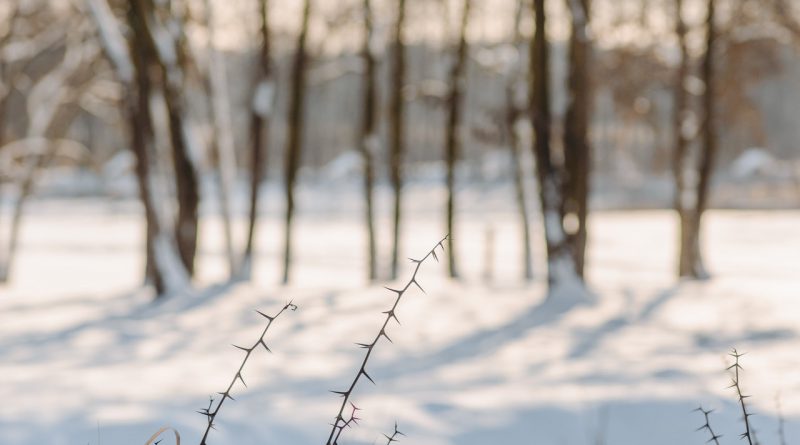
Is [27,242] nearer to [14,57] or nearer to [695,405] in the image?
[14,57]

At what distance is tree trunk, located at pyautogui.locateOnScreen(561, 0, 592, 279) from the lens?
9188mm

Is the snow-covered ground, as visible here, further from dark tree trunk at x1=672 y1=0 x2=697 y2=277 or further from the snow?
the snow

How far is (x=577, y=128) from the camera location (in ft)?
30.2

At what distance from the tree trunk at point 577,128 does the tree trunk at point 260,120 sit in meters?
5.13

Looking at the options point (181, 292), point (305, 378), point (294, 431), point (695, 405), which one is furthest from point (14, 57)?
point (695, 405)

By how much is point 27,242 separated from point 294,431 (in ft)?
85.4

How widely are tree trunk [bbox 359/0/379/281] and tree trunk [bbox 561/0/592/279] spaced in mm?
4900

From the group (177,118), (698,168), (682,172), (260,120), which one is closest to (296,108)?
(260,120)

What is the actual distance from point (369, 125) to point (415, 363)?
323 inches

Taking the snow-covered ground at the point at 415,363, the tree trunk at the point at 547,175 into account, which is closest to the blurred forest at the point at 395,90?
the tree trunk at the point at 547,175

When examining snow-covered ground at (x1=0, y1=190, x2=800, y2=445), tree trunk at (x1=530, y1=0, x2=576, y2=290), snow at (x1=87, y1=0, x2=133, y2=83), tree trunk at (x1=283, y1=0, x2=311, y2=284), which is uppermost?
tree trunk at (x1=283, y1=0, x2=311, y2=284)

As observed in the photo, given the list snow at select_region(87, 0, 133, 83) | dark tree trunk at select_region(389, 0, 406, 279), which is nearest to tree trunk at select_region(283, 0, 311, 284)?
dark tree trunk at select_region(389, 0, 406, 279)

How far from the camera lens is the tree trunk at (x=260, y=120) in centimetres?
1231

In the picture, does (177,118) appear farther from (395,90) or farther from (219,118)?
(395,90)
